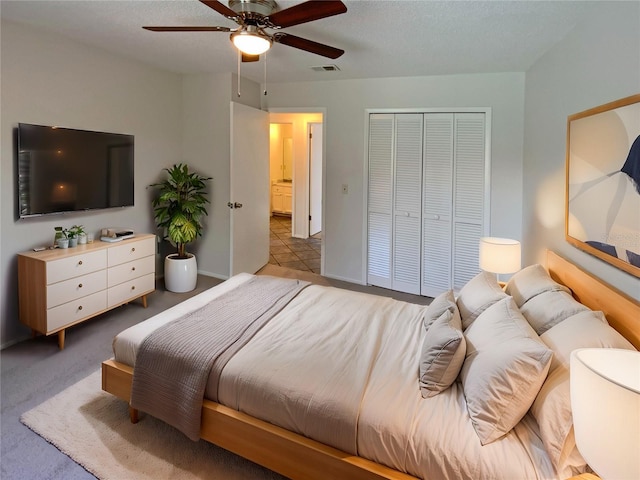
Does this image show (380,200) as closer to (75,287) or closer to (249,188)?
(249,188)

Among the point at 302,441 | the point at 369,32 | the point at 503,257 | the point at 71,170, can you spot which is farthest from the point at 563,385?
the point at 71,170

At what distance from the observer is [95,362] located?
2.66m

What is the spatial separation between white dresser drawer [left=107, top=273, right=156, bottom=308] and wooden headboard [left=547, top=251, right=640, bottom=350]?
3466 millimetres

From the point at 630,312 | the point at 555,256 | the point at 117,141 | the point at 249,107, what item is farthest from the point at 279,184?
the point at 630,312

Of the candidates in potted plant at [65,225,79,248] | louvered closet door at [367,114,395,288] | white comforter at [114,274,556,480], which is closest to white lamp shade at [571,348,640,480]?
white comforter at [114,274,556,480]

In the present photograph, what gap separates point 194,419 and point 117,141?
2.85 m

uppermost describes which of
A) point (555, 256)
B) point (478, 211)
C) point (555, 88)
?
point (555, 88)

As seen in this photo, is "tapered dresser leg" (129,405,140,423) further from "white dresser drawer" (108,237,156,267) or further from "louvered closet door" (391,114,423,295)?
"louvered closet door" (391,114,423,295)

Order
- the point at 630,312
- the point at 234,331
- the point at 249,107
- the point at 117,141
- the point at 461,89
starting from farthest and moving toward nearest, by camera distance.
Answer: the point at 249,107, the point at 461,89, the point at 117,141, the point at 234,331, the point at 630,312

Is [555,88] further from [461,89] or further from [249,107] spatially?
[249,107]

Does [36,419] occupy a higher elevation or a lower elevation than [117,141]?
lower

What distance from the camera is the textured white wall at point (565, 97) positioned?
5.78 feet

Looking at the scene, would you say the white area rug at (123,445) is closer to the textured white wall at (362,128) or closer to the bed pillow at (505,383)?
the bed pillow at (505,383)

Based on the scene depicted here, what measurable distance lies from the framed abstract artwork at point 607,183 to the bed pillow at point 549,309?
10.5 inches
